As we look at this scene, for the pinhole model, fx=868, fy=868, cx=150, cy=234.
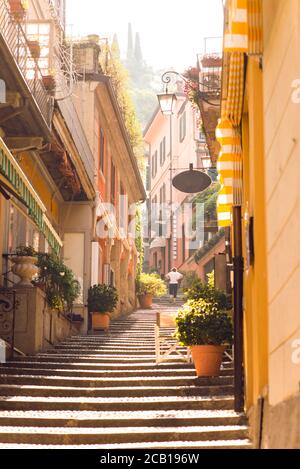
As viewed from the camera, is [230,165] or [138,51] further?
[138,51]

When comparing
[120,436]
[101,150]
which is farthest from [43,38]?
[120,436]

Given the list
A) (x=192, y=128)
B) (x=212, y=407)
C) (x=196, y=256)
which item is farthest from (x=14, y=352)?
(x=192, y=128)

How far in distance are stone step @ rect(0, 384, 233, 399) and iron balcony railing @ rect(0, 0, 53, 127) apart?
4.49 m

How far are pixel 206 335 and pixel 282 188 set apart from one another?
579 cm

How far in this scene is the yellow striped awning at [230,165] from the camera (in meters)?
10.5

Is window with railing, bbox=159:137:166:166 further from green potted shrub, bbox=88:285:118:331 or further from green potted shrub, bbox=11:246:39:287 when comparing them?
green potted shrub, bbox=11:246:39:287

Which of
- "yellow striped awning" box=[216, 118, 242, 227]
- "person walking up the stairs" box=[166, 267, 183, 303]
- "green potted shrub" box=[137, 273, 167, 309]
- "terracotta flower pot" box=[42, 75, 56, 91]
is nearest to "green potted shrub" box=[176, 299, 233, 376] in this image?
"yellow striped awning" box=[216, 118, 242, 227]

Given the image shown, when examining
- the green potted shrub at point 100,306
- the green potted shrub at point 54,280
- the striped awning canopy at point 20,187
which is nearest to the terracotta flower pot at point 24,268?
the striped awning canopy at point 20,187

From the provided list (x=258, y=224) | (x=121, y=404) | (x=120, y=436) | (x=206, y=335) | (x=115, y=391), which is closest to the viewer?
(x=258, y=224)

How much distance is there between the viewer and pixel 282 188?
20.7ft

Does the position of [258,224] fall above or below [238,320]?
above

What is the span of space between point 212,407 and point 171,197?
42059 millimetres

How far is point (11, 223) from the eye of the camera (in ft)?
52.3

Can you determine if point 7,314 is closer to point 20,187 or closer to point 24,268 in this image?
point 24,268
